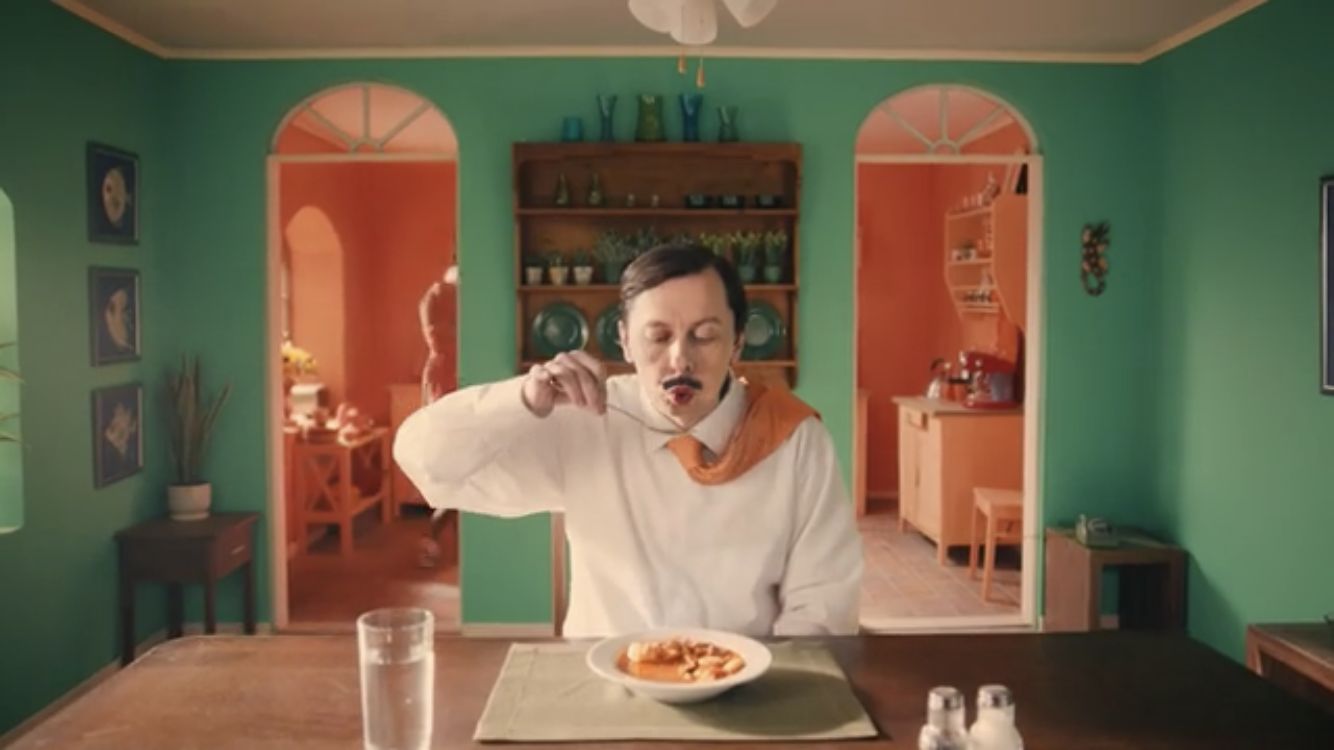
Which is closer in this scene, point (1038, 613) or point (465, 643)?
point (465, 643)

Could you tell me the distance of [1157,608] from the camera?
4402 mm

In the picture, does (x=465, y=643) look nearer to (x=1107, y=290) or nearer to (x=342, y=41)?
(x=342, y=41)

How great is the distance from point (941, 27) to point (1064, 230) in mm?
1036

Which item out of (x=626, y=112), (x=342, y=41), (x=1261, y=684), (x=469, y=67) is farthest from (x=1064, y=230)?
(x=1261, y=684)

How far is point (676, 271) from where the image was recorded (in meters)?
1.77

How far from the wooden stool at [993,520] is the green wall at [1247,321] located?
724 millimetres

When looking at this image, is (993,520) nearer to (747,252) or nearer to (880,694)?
(747,252)

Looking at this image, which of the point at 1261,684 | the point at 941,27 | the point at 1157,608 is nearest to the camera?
the point at 1261,684

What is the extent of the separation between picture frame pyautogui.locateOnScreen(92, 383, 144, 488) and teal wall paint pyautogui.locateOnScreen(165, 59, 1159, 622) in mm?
396

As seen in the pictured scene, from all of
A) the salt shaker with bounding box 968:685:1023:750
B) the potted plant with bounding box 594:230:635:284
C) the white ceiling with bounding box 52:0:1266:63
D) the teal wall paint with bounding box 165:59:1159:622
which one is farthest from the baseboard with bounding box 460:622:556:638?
the salt shaker with bounding box 968:685:1023:750

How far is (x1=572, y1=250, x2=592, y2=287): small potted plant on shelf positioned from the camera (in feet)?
14.6

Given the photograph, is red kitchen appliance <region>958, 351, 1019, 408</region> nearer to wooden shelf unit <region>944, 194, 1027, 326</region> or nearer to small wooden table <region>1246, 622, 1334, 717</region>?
wooden shelf unit <region>944, 194, 1027, 326</region>

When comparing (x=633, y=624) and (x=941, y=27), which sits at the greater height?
(x=941, y=27)

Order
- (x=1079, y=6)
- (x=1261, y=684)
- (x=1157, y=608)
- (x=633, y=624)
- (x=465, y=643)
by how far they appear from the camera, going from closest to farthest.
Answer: (x=1261, y=684) < (x=465, y=643) < (x=633, y=624) < (x=1079, y=6) < (x=1157, y=608)
